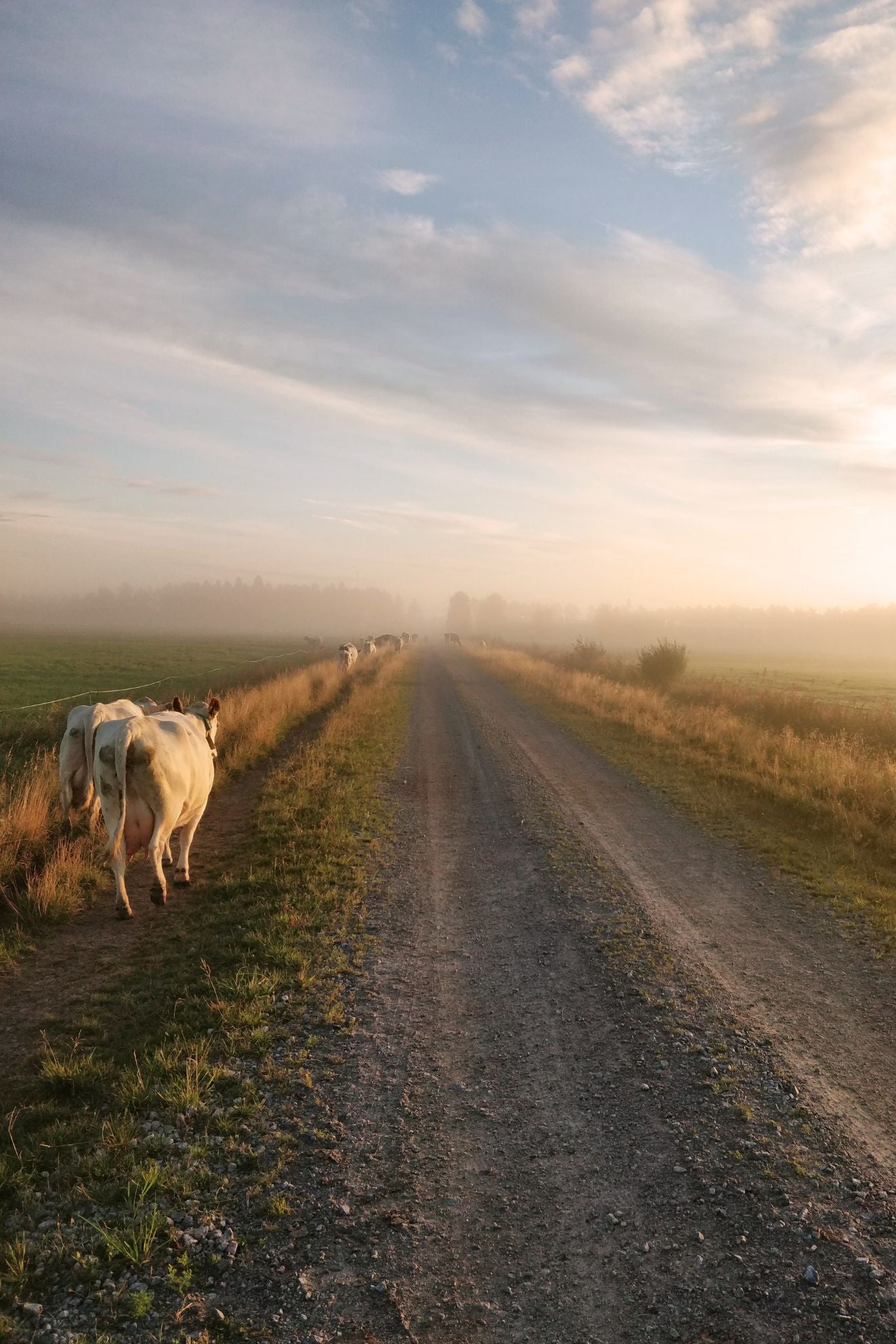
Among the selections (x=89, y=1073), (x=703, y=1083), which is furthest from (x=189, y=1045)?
(x=703, y=1083)

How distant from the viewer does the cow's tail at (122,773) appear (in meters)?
7.01

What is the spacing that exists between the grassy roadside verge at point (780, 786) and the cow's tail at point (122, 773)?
812 cm

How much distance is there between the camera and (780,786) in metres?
13.1

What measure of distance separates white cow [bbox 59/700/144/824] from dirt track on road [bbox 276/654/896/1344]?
3948 millimetres

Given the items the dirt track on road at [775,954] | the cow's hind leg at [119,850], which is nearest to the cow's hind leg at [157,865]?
the cow's hind leg at [119,850]

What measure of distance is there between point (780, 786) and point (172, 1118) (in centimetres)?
1211

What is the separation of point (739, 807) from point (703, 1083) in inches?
333

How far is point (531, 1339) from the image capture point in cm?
287

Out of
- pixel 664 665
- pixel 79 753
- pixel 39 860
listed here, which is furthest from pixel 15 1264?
pixel 664 665

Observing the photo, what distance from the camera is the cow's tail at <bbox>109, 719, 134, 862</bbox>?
701 centimetres

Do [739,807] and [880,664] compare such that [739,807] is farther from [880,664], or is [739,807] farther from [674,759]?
[880,664]

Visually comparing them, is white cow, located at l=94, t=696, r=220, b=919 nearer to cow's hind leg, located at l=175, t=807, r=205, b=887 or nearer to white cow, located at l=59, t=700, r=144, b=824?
cow's hind leg, located at l=175, t=807, r=205, b=887

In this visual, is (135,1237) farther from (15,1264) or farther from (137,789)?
(137,789)

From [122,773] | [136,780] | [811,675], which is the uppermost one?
[811,675]
